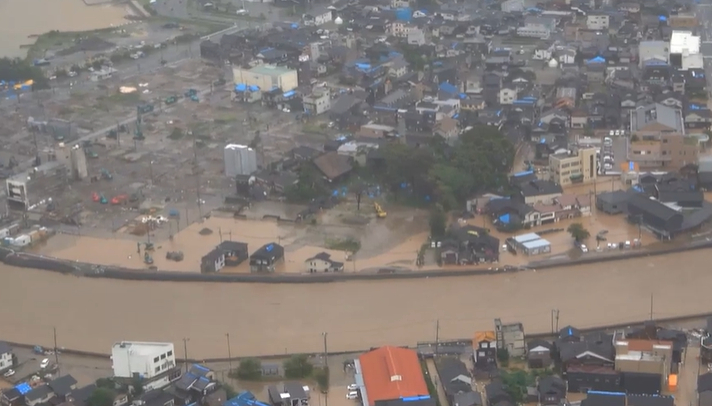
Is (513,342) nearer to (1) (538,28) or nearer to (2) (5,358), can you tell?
(2) (5,358)

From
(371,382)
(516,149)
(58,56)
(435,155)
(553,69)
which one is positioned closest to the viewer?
(371,382)

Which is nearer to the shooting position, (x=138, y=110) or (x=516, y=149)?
(x=516, y=149)

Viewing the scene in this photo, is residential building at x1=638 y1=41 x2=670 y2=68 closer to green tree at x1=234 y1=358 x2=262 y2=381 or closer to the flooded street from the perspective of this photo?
green tree at x1=234 y1=358 x2=262 y2=381

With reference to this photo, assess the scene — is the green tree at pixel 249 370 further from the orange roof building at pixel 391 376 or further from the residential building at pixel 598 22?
the residential building at pixel 598 22

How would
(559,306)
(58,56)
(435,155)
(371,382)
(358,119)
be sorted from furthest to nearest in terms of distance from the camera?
(58,56), (358,119), (435,155), (559,306), (371,382)

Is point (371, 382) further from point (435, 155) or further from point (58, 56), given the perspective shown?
point (58, 56)

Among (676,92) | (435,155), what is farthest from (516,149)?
(676,92)

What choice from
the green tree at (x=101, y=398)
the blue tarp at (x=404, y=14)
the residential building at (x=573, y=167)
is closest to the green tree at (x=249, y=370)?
the green tree at (x=101, y=398)

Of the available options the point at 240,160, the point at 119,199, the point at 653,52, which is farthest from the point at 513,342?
the point at 653,52
